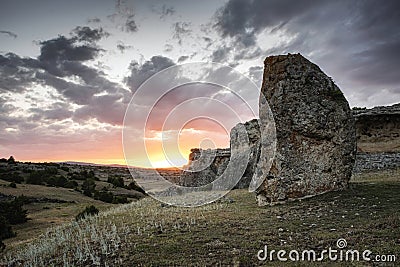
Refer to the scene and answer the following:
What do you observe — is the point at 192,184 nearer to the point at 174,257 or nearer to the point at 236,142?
the point at 236,142

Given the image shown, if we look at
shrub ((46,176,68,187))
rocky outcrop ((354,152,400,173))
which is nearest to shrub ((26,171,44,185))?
shrub ((46,176,68,187))

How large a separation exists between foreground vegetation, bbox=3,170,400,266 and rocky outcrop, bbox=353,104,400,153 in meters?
12.8

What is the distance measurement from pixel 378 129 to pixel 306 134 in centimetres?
1412

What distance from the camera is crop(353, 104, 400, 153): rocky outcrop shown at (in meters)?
23.3

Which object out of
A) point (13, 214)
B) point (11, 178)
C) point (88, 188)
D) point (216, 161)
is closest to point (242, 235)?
point (13, 214)

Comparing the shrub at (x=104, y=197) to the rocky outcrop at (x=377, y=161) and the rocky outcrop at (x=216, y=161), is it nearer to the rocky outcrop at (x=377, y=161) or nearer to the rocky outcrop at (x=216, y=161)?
the rocky outcrop at (x=216, y=161)

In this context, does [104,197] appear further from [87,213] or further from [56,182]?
[87,213]

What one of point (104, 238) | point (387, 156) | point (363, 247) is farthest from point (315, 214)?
point (387, 156)

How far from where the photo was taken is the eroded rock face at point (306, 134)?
12.9m

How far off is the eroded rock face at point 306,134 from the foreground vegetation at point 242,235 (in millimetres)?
834

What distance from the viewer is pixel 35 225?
19453mm

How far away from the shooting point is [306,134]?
13.1 meters

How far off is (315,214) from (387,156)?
14417 mm

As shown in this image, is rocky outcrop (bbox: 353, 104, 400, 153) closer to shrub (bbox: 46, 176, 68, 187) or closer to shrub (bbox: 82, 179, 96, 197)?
shrub (bbox: 82, 179, 96, 197)
